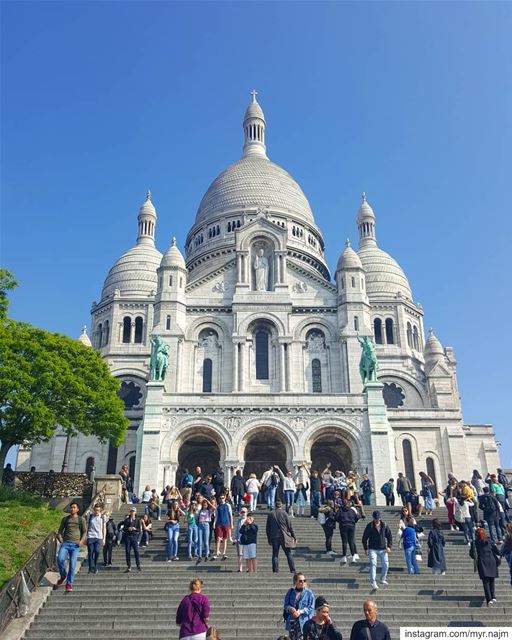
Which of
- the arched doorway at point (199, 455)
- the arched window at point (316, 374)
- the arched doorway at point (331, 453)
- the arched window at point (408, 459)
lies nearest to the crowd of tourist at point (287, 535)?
the arched doorway at point (331, 453)

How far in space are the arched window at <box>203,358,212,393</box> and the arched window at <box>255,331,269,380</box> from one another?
278 cm

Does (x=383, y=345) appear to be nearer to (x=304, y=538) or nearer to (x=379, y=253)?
(x=379, y=253)

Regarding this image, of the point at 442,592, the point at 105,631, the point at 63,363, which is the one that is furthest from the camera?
the point at 63,363

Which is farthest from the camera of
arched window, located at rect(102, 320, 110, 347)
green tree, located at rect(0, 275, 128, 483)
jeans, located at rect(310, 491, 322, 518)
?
arched window, located at rect(102, 320, 110, 347)

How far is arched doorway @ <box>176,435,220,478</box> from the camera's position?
37.6m

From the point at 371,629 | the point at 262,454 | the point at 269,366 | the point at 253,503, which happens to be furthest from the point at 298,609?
the point at 269,366

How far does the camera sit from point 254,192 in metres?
59.2

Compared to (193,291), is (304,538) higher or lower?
lower

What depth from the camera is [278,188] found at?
60281mm

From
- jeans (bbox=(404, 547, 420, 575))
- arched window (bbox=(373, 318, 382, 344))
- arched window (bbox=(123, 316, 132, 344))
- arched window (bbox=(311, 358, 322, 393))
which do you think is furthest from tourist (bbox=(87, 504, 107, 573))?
arched window (bbox=(373, 318, 382, 344))

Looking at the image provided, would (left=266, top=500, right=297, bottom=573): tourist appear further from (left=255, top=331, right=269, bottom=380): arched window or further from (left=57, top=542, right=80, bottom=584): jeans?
(left=255, top=331, right=269, bottom=380): arched window

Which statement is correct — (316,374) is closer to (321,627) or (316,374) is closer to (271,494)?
(271,494)

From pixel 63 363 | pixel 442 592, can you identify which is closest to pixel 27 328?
pixel 63 363

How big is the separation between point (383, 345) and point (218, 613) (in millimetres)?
35993
